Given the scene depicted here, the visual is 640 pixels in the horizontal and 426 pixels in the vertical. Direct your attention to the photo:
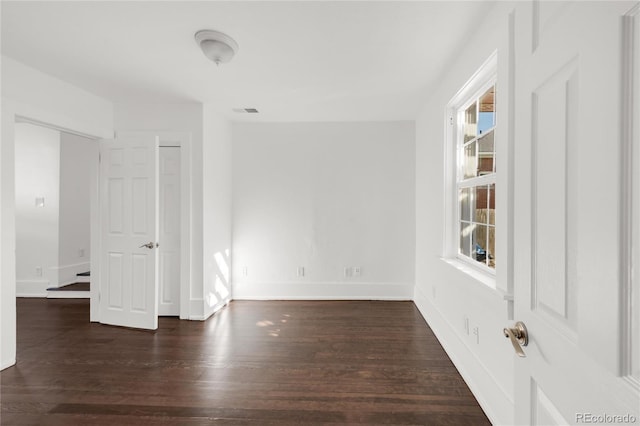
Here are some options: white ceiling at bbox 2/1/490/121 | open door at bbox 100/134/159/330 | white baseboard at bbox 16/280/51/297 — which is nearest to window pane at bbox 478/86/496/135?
white ceiling at bbox 2/1/490/121

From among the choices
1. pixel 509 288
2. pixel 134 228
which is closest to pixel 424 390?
pixel 509 288

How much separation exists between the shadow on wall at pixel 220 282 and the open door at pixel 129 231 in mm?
690

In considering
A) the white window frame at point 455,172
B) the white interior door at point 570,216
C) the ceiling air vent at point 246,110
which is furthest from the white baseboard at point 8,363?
the white window frame at point 455,172

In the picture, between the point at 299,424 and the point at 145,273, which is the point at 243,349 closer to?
the point at 299,424

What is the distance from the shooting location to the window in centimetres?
231

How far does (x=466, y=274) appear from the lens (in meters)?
2.40

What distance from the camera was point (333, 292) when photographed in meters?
4.57

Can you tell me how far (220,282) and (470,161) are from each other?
333 centimetres

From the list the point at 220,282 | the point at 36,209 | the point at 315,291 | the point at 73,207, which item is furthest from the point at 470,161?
the point at 36,209

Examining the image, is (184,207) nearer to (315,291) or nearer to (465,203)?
(315,291)

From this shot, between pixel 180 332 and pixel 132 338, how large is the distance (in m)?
0.45

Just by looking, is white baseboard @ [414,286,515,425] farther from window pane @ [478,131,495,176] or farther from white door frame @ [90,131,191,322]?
white door frame @ [90,131,191,322]

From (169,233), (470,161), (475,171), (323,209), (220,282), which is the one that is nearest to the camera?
(475,171)

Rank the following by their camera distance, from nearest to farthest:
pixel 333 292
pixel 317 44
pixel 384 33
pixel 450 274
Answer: pixel 384 33, pixel 317 44, pixel 450 274, pixel 333 292
